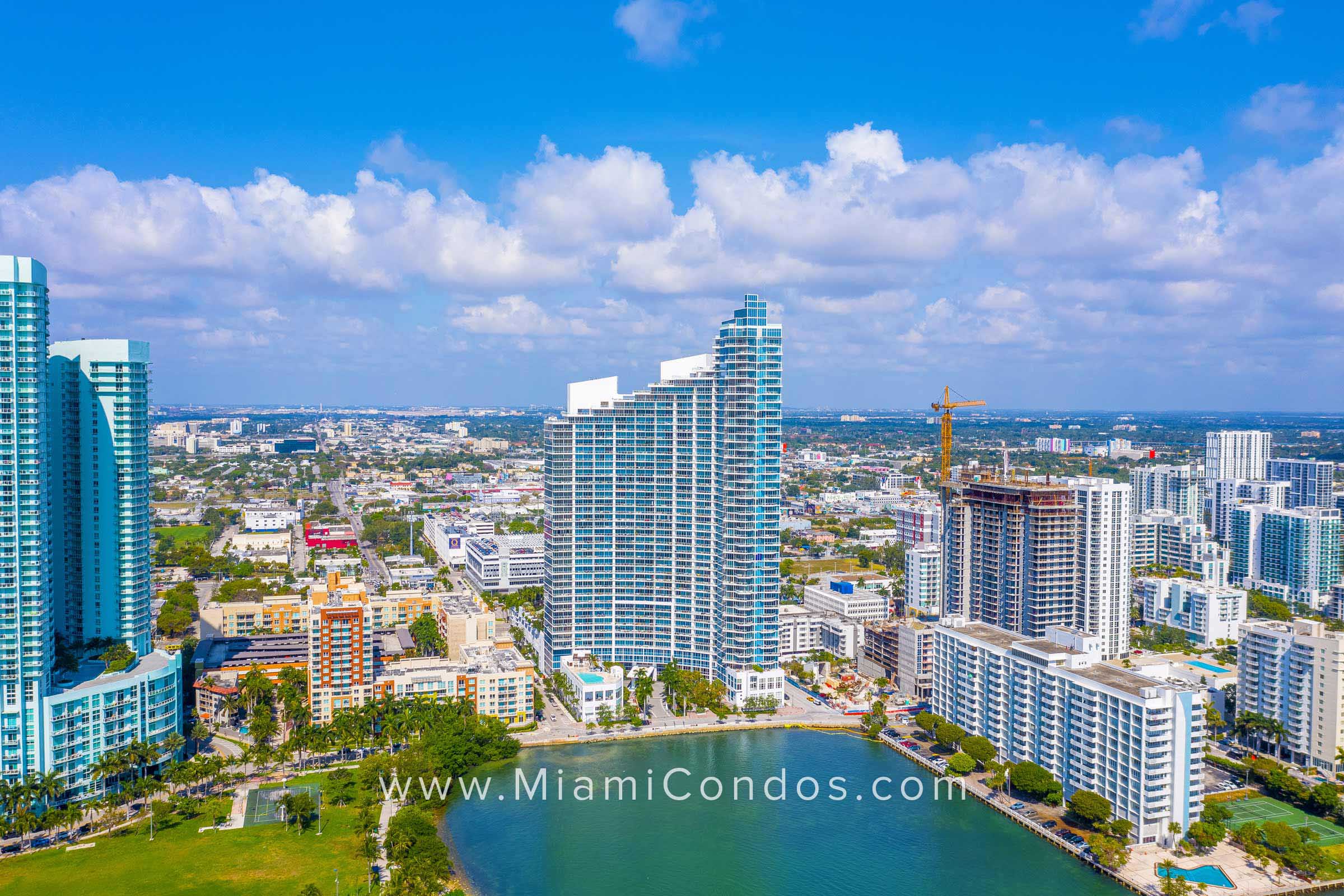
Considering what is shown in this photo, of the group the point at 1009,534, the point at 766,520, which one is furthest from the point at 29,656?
the point at 1009,534


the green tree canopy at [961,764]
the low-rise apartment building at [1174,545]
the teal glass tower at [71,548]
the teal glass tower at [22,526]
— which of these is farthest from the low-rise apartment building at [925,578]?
the teal glass tower at [22,526]

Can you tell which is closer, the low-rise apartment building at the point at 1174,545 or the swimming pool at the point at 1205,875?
the swimming pool at the point at 1205,875

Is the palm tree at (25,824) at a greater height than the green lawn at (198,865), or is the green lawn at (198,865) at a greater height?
the palm tree at (25,824)

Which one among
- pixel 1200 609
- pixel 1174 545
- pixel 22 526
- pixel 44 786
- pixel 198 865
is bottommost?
pixel 198 865

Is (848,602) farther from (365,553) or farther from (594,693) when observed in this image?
(365,553)

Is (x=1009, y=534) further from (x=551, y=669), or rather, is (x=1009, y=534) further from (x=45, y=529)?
(x=45, y=529)

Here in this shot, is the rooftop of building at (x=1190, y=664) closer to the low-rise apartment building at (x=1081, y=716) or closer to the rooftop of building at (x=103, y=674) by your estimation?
the low-rise apartment building at (x=1081, y=716)

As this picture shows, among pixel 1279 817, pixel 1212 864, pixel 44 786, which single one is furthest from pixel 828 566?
pixel 44 786
